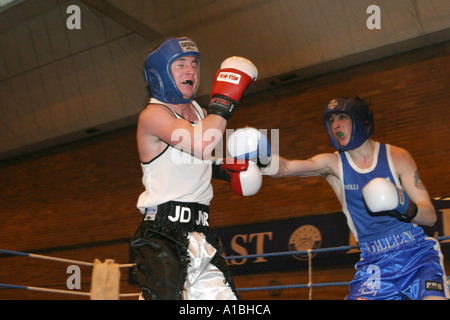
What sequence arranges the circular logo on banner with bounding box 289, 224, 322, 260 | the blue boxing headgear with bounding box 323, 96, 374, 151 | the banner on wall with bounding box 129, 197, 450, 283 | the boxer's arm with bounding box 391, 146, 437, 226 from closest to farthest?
the boxer's arm with bounding box 391, 146, 437, 226 < the blue boxing headgear with bounding box 323, 96, 374, 151 < the banner on wall with bounding box 129, 197, 450, 283 < the circular logo on banner with bounding box 289, 224, 322, 260

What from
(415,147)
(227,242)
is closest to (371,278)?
(415,147)

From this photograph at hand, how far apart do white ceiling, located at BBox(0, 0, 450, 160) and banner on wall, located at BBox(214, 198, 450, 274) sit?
207cm

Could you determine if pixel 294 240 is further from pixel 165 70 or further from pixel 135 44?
pixel 165 70

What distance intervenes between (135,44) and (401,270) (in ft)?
21.3

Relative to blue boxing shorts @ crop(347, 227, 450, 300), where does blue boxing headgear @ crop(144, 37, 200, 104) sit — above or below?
above

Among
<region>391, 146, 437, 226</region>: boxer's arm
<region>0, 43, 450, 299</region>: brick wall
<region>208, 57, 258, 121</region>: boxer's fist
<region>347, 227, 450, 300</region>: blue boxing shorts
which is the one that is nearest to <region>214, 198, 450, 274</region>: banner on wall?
<region>0, 43, 450, 299</region>: brick wall

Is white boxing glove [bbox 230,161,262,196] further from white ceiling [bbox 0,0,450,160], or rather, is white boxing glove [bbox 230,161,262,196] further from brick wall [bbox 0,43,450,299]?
white ceiling [bbox 0,0,450,160]

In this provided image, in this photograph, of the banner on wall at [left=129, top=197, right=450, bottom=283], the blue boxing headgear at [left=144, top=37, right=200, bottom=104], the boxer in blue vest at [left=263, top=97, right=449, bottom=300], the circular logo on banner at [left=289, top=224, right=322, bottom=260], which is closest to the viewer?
the blue boxing headgear at [left=144, top=37, right=200, bottom=104]

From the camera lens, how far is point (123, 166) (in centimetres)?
938

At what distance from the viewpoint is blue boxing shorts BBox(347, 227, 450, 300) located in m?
2.82

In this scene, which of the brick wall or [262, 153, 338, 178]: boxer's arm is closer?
[262, 153, 338, 178]: boxer's arm

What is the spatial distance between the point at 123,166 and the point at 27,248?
8.83 feet

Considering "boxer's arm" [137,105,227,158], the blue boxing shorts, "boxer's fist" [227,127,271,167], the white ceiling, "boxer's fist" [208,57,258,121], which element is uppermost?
the white ceiling

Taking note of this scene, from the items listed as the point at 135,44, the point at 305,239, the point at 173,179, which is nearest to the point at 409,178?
the point at 173,179
